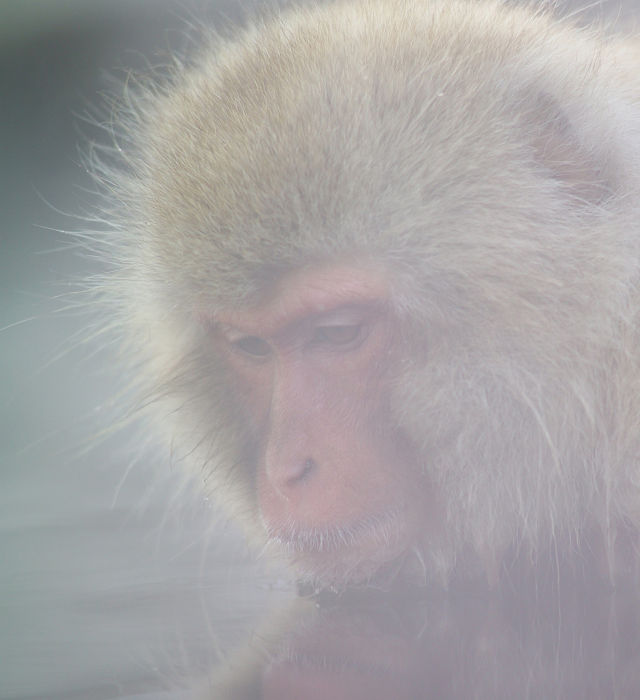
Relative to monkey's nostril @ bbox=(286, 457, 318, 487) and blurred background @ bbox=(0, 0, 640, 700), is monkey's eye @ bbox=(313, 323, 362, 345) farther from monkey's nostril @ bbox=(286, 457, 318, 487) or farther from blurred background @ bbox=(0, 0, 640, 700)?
blurred background @ bbox=(0, 0, 640, 700)

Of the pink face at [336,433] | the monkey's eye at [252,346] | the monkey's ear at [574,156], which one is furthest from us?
the monkey's eye at [252,346]

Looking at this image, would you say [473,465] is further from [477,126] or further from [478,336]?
[477,126]

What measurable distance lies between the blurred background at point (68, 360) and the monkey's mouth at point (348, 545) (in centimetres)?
14

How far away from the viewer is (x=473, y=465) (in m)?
2.51

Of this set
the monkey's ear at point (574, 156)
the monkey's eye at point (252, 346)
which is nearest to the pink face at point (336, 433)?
the monkey's eye at point (252, 346)

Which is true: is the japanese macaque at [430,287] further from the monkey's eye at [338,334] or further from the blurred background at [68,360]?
the blurred background at [68,360]

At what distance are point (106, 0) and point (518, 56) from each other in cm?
120

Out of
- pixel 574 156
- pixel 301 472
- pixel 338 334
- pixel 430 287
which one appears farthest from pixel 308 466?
pixel 574 156

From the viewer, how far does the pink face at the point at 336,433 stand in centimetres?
242

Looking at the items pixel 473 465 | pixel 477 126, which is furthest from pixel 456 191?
pixel 473 465

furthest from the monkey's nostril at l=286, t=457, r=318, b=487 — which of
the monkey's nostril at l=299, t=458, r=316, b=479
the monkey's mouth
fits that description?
the monkey's mouth

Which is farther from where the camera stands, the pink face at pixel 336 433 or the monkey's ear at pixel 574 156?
the monkey's ear at pixel 574 156

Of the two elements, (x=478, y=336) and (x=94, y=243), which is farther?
(x=94, y=243)

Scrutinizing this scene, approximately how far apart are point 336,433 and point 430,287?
1.31 feet
